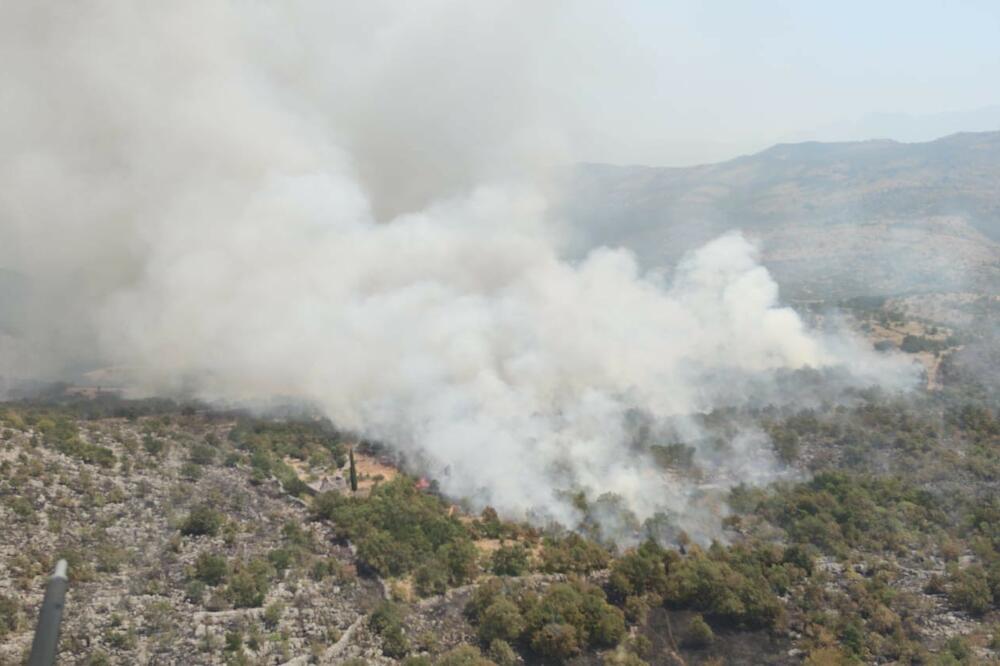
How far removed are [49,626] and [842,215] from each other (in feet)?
502

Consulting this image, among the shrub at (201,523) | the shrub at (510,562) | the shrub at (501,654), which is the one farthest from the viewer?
the shrub at (510,562)

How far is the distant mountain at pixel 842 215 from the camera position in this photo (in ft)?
327

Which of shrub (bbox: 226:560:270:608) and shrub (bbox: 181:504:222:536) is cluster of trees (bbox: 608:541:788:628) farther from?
shrub (bbox: 181:504:222:536)

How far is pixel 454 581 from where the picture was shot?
2353cm

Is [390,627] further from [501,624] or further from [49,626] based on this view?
[49,626]

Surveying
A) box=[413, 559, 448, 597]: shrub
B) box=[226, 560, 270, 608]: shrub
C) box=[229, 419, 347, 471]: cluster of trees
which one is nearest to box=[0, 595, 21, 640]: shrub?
box=[226, 560, 270, 608]: shrub

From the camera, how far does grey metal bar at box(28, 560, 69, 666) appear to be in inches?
183

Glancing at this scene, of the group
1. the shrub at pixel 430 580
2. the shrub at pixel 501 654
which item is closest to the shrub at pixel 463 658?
the shrub at pixel 501 654

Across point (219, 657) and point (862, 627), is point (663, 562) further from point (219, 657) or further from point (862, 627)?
point (219, 657)

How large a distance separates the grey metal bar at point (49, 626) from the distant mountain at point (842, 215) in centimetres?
9540

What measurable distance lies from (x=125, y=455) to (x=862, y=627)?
2947 centimetres

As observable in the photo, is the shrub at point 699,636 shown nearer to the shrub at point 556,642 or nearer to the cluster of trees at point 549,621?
the cluster of trees at point 549,621

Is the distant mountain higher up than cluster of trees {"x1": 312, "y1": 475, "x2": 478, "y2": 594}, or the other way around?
the distant mountain

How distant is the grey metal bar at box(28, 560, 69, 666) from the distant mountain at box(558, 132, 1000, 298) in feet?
313
